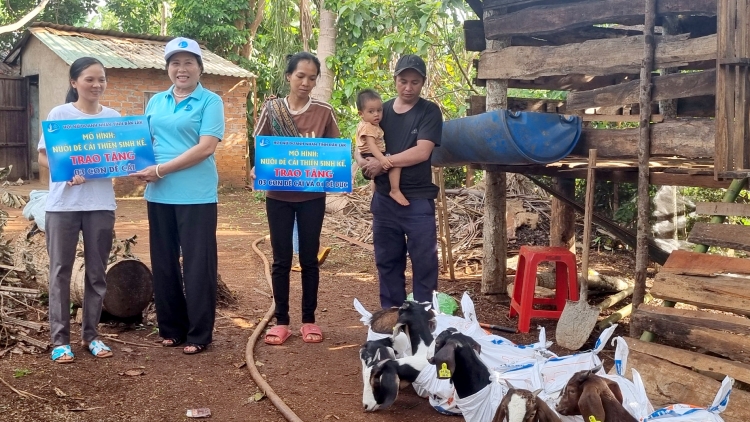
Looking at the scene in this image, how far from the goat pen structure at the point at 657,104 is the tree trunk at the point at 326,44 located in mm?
6838

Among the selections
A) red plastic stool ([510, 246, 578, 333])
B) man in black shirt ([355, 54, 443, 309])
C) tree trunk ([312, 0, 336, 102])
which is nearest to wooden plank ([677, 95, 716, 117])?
red plastic stool ([510, 246, 578, 333])

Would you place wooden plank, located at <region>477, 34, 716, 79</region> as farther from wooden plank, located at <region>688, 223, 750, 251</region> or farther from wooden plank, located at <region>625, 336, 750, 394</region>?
wooden plank, located at <region>625, 336, 750, 394</region>

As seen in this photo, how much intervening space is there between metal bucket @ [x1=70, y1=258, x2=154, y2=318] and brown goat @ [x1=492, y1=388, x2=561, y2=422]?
3.59 m

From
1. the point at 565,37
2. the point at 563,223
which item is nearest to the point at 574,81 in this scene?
the point at 565,37

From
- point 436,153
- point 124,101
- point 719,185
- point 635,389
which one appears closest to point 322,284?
point 436,153

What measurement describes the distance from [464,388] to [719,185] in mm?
2755

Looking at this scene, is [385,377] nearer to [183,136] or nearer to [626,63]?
[183,136]

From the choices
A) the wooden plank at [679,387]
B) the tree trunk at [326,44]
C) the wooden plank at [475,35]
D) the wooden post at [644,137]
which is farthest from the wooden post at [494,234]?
the tree trunk at [326,44]

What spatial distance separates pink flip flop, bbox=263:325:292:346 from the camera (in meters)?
5.46

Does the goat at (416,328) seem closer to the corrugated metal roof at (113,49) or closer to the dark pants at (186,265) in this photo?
the dark pants at (186,265)

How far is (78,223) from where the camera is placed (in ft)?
16.2

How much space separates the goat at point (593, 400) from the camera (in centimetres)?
308

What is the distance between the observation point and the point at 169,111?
16.6 feet

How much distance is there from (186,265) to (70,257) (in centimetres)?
76
